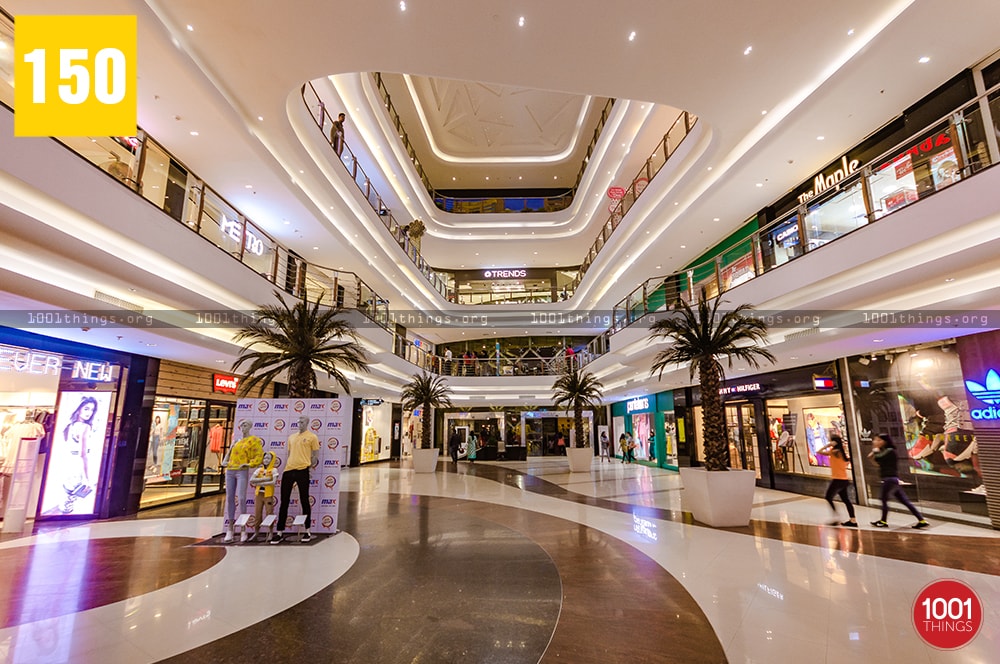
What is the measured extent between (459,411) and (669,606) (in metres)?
22.7

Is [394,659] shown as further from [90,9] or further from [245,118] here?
[245,118]

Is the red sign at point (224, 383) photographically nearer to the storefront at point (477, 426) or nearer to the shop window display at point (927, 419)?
the storefront at point (477, 426)

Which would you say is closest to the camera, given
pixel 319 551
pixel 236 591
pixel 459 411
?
pixel 236 591

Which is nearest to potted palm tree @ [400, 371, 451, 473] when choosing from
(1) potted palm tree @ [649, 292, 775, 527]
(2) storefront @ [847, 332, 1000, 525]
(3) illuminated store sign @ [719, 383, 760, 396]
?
(3) illuminated store sign @ [719, 383, 760, 396]

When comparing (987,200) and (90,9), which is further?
(90,9)

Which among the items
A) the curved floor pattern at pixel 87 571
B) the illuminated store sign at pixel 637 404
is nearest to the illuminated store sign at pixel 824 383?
the illuminated store sign at pixel 637 404

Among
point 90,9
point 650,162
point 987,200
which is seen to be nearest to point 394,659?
point 987,200

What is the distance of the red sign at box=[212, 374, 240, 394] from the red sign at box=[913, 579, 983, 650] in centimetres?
1360

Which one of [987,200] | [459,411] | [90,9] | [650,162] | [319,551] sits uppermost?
[650,162]

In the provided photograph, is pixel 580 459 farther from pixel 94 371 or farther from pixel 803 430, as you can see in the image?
pixel 94 371

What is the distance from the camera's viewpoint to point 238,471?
269 inches

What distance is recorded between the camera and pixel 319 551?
19.9 ft

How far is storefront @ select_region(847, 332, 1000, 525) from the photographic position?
25.1ft

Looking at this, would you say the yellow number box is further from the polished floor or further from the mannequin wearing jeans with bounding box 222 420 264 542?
the mannequin wearing jeans with bounding box 222 420 264 542
